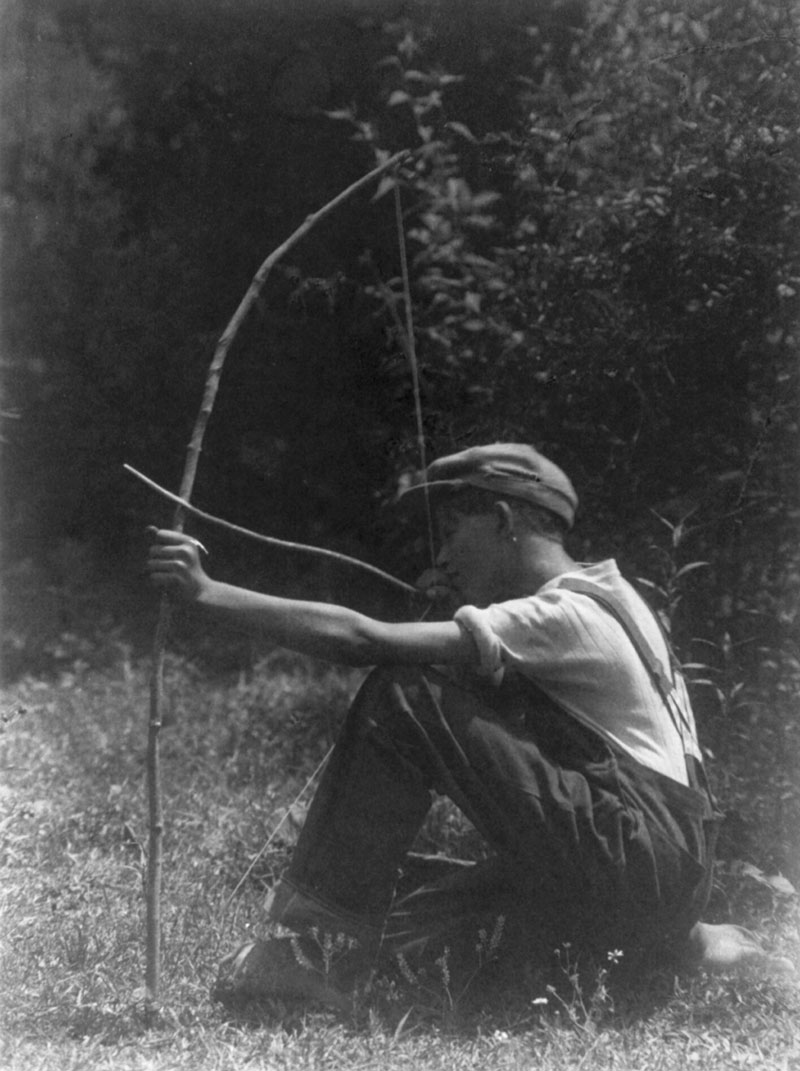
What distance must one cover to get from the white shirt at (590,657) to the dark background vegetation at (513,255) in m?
0.94

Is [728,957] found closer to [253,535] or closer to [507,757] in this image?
[507,757]

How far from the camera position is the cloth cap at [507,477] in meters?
3.17

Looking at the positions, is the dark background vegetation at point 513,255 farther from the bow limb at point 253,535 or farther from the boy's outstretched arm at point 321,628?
the boy's outstretched arm at point 321,628

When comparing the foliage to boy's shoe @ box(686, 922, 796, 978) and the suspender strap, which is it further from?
the suspender strap

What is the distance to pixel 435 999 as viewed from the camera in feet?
10.1

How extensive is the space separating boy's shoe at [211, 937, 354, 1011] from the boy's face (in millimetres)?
969

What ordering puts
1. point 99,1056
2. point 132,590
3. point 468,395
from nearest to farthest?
point 99,1056 → point 468,395 → point 132,590

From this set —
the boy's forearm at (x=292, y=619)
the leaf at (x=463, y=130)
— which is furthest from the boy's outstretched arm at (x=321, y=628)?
the leaf at (x=463, y=130)

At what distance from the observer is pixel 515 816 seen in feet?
9.58

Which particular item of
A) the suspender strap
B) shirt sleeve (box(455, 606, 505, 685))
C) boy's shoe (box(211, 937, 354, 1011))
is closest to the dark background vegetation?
the suspender strap

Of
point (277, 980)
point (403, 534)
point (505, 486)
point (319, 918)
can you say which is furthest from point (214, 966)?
point (403, 534)

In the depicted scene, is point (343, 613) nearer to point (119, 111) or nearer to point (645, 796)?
point (645, 796)

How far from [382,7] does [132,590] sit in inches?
138

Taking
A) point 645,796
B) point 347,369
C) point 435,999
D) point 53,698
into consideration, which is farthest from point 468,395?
point 53,698
